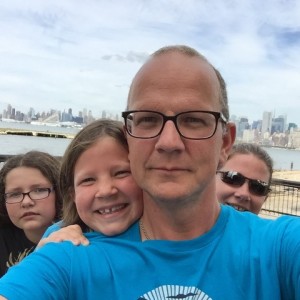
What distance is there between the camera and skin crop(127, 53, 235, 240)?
1.65 m

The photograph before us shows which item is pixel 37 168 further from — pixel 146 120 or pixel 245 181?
pixel 146 120

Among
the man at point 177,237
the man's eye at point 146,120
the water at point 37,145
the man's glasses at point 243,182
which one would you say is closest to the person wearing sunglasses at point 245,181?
the man's glasses at point 243,182

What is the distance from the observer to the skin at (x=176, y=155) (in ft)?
5.41

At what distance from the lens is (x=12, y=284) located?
4.79 feet

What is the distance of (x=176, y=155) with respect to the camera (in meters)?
1.65

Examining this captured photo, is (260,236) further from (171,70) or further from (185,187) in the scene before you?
(171,70)

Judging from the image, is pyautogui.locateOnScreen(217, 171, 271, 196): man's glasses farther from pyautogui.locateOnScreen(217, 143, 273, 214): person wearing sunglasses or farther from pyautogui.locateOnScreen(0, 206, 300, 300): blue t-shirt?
pyautogui.locateOnScreen(0, 206, 300, 300): blue t-shirt

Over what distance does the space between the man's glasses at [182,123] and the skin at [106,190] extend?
0.24 meters

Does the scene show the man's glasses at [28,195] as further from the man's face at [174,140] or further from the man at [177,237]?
the man's face at [174,140]

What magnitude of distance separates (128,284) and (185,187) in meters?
0.47

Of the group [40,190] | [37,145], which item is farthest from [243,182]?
[37,145]

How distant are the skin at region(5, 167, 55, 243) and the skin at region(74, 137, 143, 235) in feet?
4.83

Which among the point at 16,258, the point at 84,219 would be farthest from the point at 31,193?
the point at 84,219

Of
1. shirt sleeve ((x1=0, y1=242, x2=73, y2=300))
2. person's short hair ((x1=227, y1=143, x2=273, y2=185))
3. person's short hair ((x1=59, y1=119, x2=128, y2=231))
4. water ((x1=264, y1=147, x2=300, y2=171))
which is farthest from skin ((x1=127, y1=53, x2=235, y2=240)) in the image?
water ((x1=264, y1=147, x2=300, y2=171))
